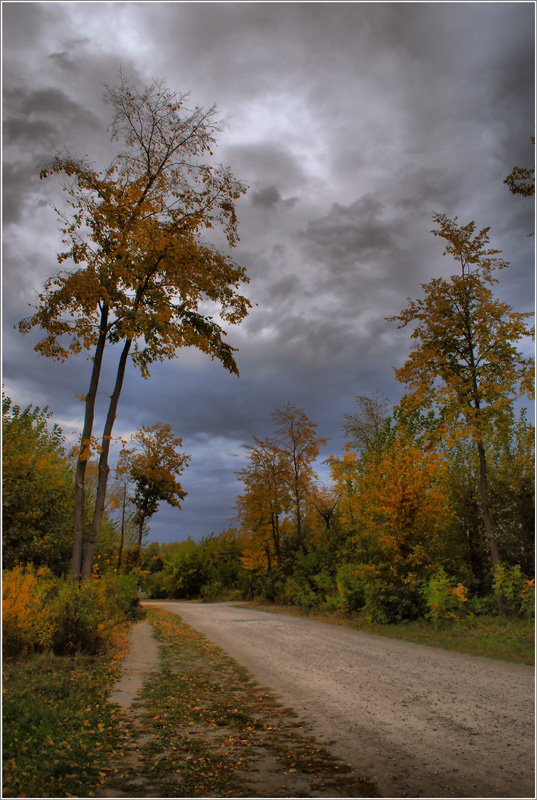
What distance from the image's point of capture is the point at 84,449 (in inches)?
360

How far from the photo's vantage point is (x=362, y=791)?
351 centimetres

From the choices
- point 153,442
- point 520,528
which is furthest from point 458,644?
point 153,442

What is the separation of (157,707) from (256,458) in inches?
780

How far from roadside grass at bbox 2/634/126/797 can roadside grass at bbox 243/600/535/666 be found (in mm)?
6701

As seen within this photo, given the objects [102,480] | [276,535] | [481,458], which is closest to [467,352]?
[481,458]

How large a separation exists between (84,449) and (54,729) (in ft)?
17.8

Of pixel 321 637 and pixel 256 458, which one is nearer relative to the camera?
pixel 321 637

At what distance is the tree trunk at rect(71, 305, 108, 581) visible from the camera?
913cm

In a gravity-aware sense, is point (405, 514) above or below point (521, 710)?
above

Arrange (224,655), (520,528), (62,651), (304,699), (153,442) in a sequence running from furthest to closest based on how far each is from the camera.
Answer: (153,442)
(520,528)
(224,655)
(62,651)
(304,699)

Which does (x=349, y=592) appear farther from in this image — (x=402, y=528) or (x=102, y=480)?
(x=102, y=480)

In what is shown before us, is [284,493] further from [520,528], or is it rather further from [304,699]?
[304,699]

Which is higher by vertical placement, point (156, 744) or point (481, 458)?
point (481, 458)

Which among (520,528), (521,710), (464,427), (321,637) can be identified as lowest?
(321,637)
